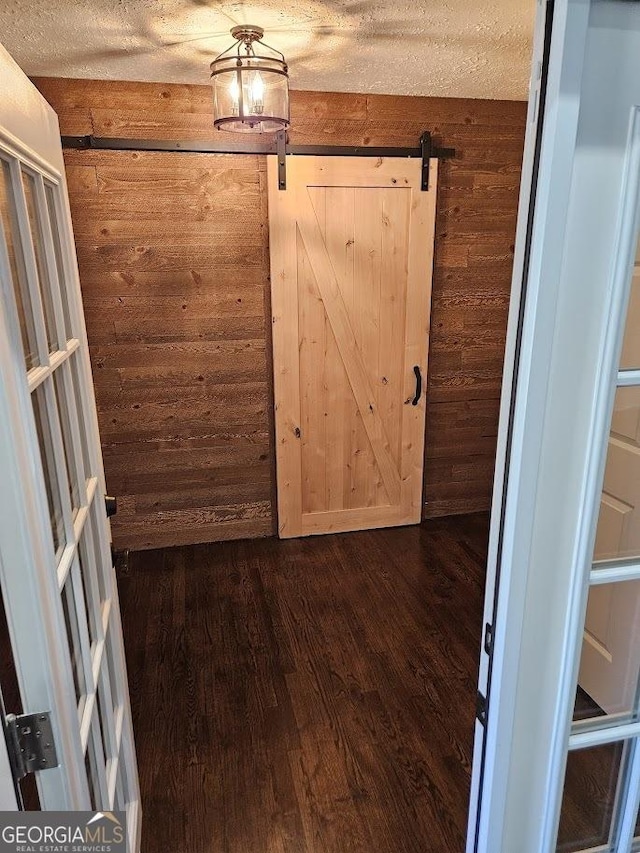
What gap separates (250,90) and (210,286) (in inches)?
46.1

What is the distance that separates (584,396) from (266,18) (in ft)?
6.37

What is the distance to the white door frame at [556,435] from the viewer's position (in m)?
0.83

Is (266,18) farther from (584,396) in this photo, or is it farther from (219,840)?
(219,840)

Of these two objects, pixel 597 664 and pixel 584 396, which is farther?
pixel 597 664

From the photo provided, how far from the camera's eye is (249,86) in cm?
216

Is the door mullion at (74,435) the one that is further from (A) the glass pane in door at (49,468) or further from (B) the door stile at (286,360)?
(B) the door stile at (286,360)

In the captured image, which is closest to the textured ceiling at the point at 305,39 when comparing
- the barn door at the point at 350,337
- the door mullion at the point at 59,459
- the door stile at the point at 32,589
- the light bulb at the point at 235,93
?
the light bulb at the point at 235,93

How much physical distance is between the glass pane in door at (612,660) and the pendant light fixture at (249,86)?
2.00 m

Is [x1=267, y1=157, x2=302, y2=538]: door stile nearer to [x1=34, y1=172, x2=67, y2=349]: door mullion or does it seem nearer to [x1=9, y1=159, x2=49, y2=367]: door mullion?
[x1=34, y1=172, x2=67, y2=349]: door mullion

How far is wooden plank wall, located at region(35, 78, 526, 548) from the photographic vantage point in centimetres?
295

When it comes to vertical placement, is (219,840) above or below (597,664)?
below

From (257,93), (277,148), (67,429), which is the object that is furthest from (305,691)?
(277,148)

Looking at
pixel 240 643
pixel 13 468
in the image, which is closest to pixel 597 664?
pixel 13 468

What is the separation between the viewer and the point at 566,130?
2.70ft
